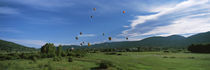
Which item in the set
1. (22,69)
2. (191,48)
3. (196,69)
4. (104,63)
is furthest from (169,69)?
(191,48)

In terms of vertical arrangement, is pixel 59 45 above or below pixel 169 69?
above

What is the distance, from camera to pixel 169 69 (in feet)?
118

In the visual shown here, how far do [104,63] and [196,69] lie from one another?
2306cm

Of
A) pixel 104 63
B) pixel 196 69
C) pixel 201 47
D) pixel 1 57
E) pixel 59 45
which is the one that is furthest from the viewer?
pixel 201 47

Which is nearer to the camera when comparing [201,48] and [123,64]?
[123,64]

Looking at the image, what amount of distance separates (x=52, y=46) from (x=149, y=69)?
301 ft

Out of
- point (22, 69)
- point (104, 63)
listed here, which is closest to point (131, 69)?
point (104, 63)

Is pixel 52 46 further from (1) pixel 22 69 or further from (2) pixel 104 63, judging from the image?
(2) pixel 104 63

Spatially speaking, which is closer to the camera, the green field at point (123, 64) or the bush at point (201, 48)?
the green field at point (123, 64)

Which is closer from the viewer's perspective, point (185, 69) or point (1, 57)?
point (185, 69)

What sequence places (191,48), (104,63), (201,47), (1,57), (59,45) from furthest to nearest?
(191,48), (201,47), (59,45), (1,57), (104,63)

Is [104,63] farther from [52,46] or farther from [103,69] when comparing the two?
[52,46]

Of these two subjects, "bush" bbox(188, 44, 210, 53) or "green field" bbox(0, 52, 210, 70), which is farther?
"bush" bbox(188, 44, 210, 53)

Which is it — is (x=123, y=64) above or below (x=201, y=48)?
above
